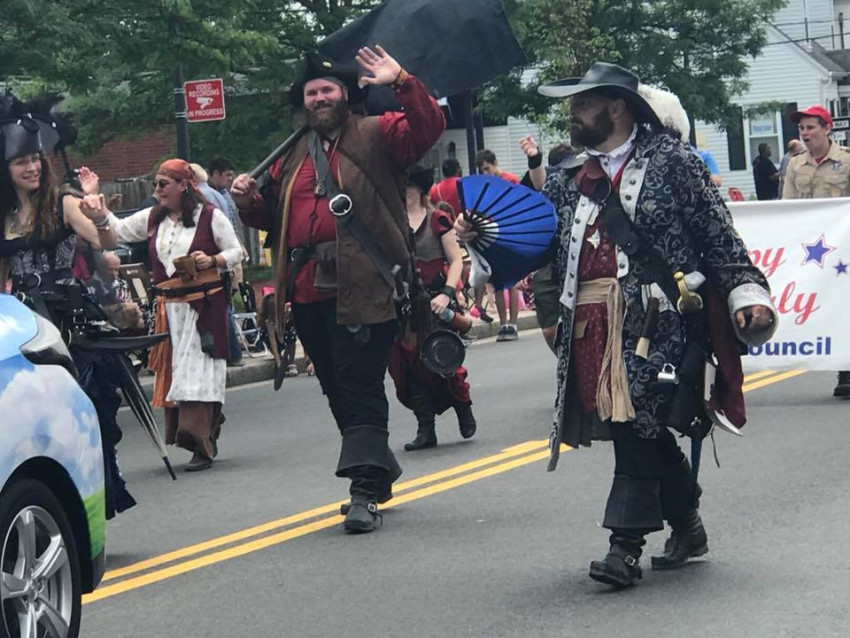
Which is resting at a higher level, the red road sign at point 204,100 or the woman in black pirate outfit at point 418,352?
the red road sign at point 204,100

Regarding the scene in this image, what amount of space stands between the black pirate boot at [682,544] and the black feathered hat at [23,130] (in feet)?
10.5

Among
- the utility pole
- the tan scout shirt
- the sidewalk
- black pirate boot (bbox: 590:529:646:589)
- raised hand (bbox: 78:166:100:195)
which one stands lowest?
the sidewalk

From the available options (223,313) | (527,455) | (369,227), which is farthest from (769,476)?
(223,313)

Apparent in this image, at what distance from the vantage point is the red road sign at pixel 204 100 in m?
19.6

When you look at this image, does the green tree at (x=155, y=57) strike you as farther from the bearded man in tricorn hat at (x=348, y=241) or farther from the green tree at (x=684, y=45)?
the green tree at (x=684, y=45)

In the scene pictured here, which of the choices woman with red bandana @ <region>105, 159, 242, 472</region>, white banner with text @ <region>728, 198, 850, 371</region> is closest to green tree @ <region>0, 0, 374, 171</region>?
woman with red bandana @ <region>105, 159, 242, 472</region>

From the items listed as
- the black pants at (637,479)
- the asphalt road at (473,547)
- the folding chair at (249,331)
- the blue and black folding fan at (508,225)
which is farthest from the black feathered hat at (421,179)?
the folding chair at (249,331)

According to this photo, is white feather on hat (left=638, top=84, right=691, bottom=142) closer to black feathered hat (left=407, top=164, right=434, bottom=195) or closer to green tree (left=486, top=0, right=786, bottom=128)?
black feathered hat (left=407, top=164, right=434, bottom=195)

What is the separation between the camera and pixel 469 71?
8.28m

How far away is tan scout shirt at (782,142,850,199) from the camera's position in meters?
12.9

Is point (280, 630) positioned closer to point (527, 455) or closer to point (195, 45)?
point (527, 455)

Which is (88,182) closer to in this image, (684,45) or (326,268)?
(326,268)

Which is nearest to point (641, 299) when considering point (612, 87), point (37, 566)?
point (612, 87)

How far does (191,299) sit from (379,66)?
3665 millimetres
